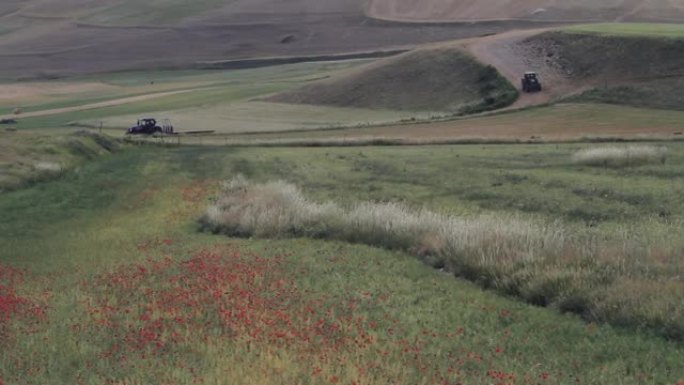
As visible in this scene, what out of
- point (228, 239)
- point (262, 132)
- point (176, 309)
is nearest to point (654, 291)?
A: point (176, 309)

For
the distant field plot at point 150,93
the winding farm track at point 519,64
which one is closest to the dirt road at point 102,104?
the distant field plot at point 150,93

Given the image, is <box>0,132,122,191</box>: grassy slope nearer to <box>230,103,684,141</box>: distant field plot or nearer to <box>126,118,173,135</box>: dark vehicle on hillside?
<box>126,118,173,135</box>: dark vehicle on hillside

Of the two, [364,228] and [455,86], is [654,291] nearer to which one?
[364,228]

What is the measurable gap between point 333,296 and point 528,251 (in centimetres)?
463

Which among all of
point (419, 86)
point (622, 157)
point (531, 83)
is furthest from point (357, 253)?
point (419, 86)

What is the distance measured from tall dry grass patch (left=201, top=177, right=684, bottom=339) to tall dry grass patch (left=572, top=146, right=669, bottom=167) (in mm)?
12811

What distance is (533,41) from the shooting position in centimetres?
9569

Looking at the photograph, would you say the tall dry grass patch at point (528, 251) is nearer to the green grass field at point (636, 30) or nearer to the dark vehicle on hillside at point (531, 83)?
the dark vehicle on hillside at point (531, 83)

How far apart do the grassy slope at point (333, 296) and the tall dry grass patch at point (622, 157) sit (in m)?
1.19

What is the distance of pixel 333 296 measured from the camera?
17.1 m

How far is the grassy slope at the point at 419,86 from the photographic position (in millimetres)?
84062

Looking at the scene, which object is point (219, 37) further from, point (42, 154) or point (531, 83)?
point (42, 154)

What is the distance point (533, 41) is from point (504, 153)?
55696 mm

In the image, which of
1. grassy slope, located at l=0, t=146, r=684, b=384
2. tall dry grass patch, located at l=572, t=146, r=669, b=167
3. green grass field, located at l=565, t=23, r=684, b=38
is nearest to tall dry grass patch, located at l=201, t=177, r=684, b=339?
grassy slope, located at l=0, t=146, r=684, b=384
